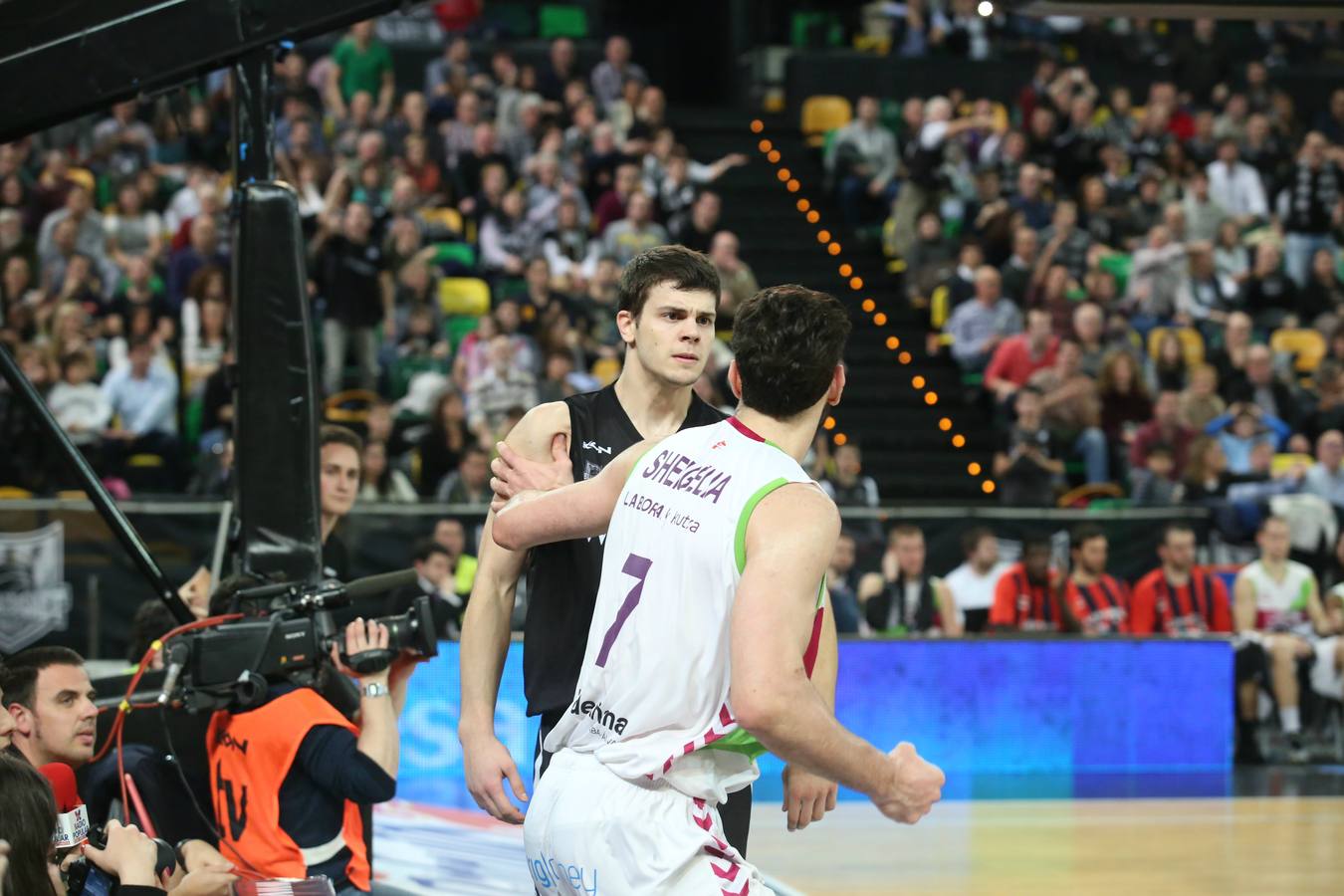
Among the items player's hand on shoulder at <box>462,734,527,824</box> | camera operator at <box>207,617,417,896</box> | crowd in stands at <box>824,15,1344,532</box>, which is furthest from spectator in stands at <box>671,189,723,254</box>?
player's hand on shoulder at <box>462,734,527,824</box>

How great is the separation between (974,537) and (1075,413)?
11.0 feet

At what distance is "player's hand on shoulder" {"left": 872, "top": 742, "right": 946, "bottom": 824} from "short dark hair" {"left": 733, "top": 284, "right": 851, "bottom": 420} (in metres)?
0.72

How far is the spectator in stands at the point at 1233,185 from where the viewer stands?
19.5 m

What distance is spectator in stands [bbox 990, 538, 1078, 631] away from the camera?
1234 cm

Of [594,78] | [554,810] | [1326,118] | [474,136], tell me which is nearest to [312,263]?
[474,136]

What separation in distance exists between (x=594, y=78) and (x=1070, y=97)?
17.9ft

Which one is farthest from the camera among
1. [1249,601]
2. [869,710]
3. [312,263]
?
[312,263]

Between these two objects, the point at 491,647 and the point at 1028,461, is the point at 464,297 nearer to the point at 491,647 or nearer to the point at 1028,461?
the point at 1028,461

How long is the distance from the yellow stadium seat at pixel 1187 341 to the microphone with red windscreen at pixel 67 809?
13.1 metres

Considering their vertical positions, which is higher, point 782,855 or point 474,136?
point 474,136

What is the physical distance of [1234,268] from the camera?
60.5 feet

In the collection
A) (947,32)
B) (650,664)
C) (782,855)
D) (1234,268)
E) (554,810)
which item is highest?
(947,32)

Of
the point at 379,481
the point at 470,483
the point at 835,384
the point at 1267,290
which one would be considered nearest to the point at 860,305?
the point at 1267,290

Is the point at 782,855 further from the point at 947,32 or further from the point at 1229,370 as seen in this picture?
the point at 947,32
